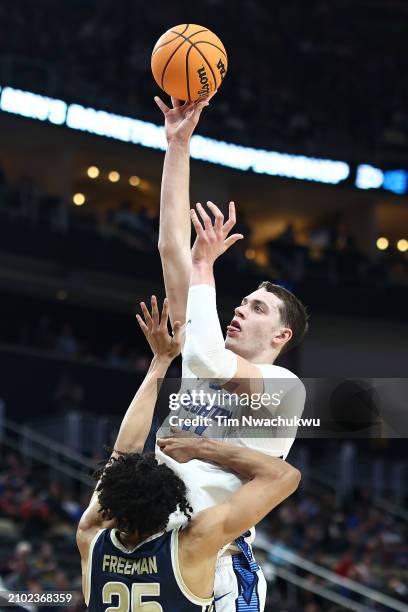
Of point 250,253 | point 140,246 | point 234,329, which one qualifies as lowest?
point 234,329

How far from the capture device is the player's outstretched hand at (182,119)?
20.2 ft

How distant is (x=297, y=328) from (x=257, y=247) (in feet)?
76.7

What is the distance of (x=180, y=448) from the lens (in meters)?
5.50

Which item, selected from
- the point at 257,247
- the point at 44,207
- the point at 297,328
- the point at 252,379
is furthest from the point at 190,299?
the point at 257,247

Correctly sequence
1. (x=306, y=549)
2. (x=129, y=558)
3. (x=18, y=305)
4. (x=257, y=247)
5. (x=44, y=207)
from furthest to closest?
(x=257, y=247) → (x=18, y=305) → (x=44, y=207) → (x=306, y=549) → (x=129, y=558)

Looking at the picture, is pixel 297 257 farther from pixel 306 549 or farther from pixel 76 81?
pixel 306 549

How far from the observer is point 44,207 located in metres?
25.4

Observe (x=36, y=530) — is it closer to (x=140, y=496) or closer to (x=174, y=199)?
(x=174, y=199)

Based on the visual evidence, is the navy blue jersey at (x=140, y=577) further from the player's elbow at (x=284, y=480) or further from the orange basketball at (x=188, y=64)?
the orange basketball at (x=188, y=64)

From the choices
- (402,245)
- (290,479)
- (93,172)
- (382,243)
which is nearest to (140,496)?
(290,479)

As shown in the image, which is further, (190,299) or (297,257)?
(297,257)

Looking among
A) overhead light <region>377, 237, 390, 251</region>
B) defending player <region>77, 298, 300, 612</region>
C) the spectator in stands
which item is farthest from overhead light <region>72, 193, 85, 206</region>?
defending player <region>77, 298, 300, 612</region>

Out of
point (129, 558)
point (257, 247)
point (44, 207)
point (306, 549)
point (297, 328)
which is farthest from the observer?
point (257, 247)

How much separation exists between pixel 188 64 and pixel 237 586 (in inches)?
102
